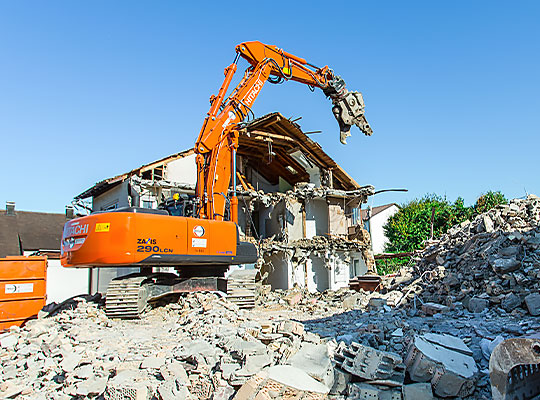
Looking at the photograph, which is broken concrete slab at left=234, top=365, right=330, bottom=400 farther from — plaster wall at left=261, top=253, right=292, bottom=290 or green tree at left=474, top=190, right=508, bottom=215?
green tree at left=474, top=190, right=508, bottom=215

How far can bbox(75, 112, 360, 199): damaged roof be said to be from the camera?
71.3 feet

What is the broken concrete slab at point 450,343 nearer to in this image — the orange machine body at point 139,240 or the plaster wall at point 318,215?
the orange machine body at point 139,240

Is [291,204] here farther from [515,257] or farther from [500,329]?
[500,329]

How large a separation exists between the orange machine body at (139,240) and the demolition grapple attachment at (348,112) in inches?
193

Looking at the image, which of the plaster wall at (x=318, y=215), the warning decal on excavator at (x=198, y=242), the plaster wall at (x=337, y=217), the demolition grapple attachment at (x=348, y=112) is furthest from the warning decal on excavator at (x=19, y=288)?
the plaster wall at (x=337, y=217)

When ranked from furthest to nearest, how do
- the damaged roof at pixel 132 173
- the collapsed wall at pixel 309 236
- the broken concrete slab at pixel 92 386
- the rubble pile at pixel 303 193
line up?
the collapsed wall at pixel 309 236 < the rubble pile at pixel 303 193 < the damaged roof at pixel 132 173 < the broken concrete slab at pixel 92 386

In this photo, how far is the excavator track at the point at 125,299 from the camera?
1028 centimetres

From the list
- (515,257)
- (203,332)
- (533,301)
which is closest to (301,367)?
(203,332)

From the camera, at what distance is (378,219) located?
44.8 metres

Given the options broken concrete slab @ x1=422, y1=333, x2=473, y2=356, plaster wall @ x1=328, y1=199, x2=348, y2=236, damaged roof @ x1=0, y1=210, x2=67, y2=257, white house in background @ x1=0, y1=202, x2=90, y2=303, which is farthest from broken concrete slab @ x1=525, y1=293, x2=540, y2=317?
damaged roof @ x1=0, y1=210, x2=67, y2=257

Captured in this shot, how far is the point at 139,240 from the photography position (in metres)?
9.48

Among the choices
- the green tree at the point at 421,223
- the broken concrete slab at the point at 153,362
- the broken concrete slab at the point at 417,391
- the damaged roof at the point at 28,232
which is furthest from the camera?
the green tree at the point at 421,223

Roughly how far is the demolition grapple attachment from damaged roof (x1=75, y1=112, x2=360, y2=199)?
27.3 feet

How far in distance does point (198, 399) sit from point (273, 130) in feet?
60.6
